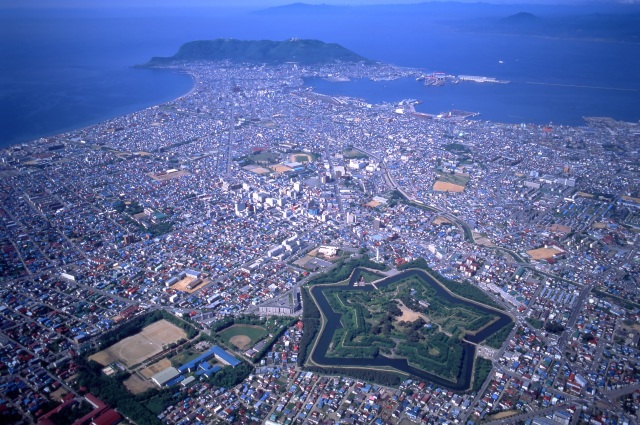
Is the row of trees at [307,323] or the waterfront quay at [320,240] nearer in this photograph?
the waterfront quay at [320,240]

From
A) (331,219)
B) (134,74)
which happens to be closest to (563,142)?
(331,219)

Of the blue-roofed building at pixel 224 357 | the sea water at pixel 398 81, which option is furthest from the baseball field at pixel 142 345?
the sea water at pixel 398 81

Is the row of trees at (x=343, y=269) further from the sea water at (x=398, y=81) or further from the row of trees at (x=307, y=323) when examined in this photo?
the sea water at (x=398, y=81)

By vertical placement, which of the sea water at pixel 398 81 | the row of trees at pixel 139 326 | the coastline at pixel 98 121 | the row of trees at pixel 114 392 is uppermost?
the sea water at pixel 398 81

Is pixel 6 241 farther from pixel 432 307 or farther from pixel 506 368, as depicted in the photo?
pixel 506 368


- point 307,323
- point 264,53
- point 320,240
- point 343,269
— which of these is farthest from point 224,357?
point 264,53

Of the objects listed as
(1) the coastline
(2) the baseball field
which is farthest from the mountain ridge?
(2) the baseball field

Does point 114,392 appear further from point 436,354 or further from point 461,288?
point 461,288

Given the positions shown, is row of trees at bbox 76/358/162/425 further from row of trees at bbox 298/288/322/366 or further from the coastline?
the coastline
